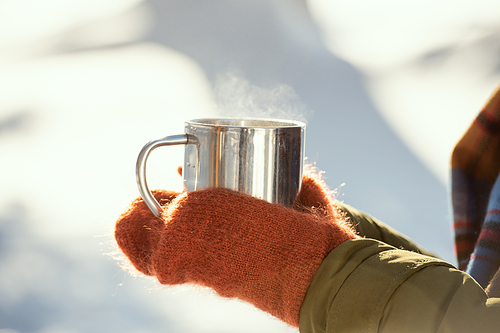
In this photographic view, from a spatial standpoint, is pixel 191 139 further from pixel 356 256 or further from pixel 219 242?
pixel 356 256

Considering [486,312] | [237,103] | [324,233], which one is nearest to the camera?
[486,312]

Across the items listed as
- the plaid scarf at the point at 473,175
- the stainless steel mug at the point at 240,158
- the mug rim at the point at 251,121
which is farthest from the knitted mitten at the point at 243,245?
the plaid scarf at the point at 473,175

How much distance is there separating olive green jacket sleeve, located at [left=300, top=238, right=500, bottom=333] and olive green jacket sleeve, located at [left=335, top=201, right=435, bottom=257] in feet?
0.86

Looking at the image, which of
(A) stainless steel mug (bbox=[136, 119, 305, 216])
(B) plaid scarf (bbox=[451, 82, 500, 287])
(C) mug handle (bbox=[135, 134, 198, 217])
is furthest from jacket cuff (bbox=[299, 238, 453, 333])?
(B) plaid scarf (bbox=[451, 82, 500, 287])

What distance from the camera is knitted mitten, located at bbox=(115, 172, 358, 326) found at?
541 mm

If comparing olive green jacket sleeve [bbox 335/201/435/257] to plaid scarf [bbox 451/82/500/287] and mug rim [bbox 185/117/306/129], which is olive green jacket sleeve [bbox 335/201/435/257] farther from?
mug rim [bbox 185/117/306/129]

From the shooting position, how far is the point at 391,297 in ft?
1.56

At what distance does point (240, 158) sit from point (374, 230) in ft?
1.22

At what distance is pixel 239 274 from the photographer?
555mm

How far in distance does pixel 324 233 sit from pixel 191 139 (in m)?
0.22

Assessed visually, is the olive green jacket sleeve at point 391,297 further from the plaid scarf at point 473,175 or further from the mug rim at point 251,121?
the plaid scarf at point 473,175

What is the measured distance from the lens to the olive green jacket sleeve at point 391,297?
1.48 ft

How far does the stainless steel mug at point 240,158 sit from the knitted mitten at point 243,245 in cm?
2

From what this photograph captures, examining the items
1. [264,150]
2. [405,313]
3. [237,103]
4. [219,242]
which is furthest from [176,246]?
[237,103]
